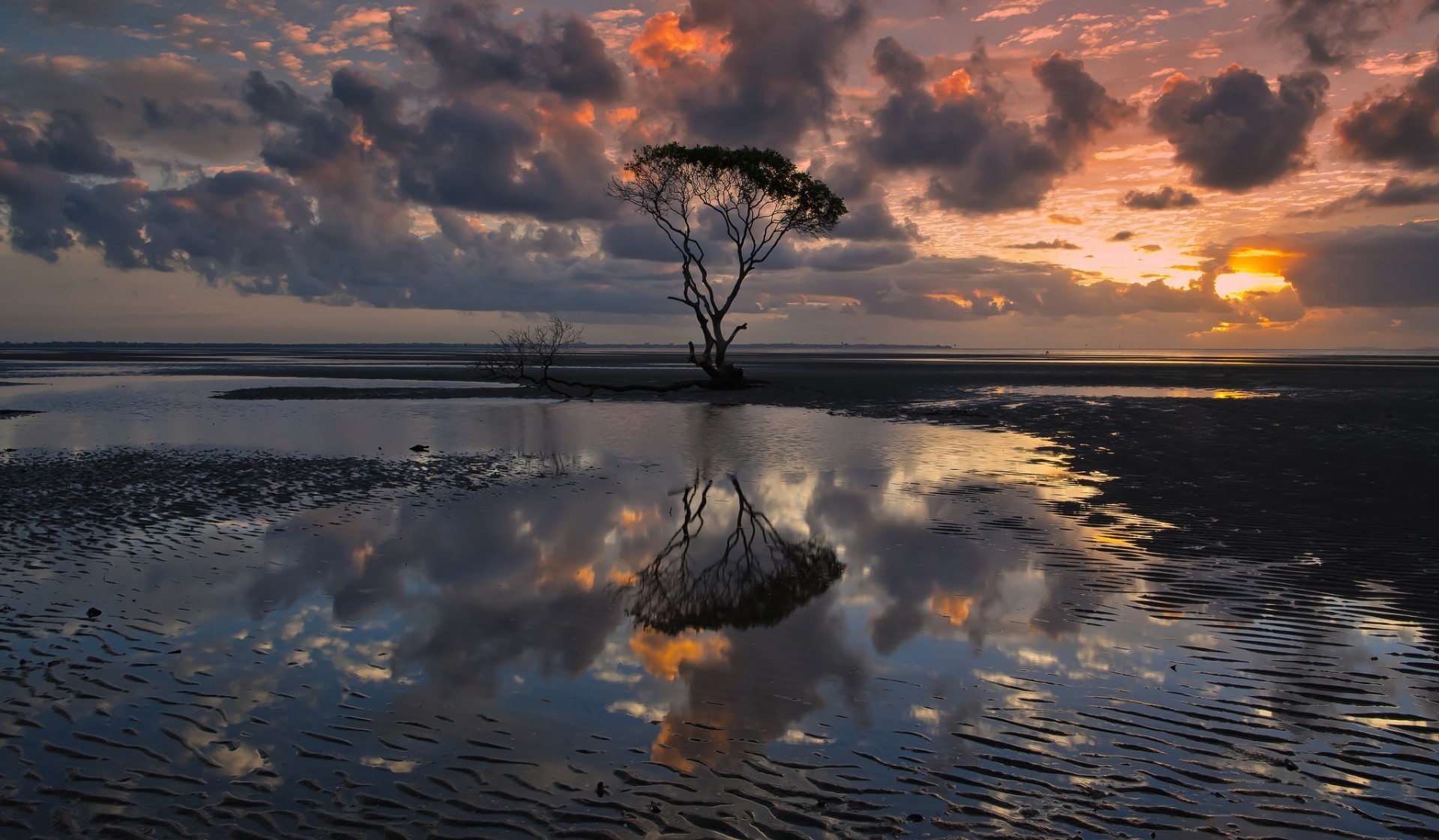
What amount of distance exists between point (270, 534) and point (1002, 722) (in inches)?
487

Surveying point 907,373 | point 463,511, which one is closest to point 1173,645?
point 463,511

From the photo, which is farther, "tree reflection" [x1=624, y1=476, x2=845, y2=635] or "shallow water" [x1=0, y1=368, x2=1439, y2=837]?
"tree reflection" [x1=624, y1=476, x2=845, y2=635]

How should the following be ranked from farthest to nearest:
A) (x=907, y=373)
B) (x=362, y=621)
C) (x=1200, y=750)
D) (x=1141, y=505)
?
(x=907, y=373)
(x=1141, y=505)
(x=362, y=621)
(x=1200, y=750)

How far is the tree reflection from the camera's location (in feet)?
32.0

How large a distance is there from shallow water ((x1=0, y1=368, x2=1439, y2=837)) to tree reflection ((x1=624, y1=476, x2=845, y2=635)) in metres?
0.08

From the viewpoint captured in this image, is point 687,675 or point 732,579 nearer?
point 687,675

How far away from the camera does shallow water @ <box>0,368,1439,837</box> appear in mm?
5539

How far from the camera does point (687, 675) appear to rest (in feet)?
25.9

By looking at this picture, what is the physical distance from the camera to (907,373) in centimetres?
7606

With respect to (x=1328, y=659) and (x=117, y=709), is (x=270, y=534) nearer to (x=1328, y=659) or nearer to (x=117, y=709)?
(x=117, y=709)

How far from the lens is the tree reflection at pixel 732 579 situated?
9758mm

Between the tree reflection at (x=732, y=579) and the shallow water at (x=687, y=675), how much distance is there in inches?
3.1

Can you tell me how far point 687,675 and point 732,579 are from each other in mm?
3585

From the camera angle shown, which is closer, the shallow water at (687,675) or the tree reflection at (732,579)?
the shallow water at (687,675)
